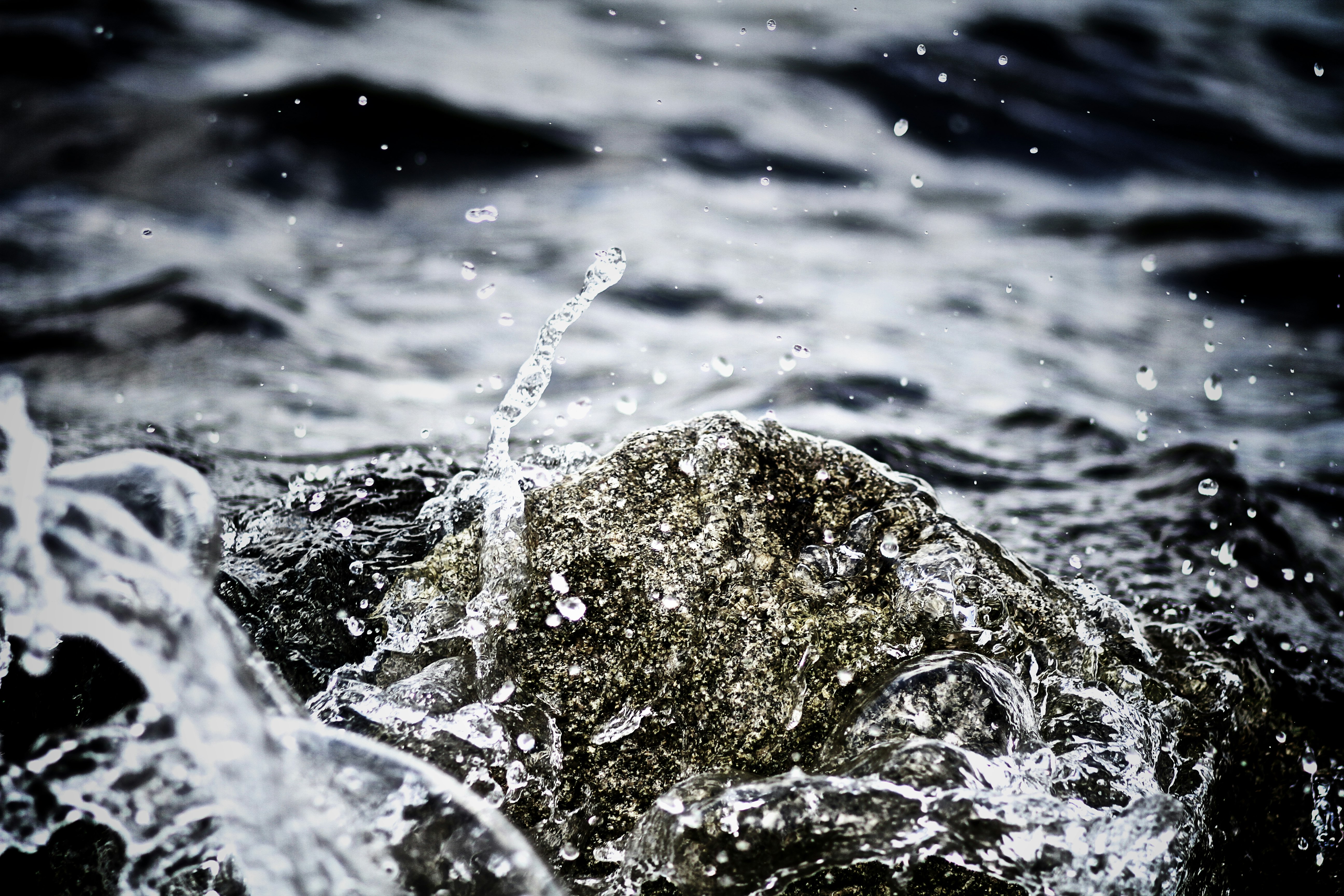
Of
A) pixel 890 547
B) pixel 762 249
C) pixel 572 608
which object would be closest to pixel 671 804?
pixel 572 608

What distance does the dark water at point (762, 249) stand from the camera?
12.4 feet

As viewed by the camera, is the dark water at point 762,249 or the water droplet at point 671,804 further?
the dark water at point 762,249

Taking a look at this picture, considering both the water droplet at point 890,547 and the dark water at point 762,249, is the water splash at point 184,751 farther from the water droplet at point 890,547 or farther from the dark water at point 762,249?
the dark water at point 762,249

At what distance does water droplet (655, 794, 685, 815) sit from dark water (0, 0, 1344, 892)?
1.46 metres

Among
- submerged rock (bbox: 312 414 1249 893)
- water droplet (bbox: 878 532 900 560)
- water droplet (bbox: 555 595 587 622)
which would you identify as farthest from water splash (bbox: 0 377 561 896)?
water droplet (bbox: 878 532 900 560)

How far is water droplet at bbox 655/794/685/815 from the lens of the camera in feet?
5.96

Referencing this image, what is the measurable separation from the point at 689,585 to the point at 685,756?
34cm

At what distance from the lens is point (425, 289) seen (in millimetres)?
5090

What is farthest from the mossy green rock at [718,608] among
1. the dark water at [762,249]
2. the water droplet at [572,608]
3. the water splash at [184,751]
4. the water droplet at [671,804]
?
the dark water at [762,249]

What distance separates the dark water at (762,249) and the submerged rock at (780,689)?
2.25 ft

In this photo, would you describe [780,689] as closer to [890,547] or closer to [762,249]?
[890,547]

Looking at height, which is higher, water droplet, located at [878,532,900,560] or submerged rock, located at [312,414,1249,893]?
water droplet, located at [878,532,900,560]

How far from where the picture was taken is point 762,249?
557cm

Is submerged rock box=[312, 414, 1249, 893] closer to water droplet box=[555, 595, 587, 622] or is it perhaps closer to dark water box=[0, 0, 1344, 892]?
water droplet box=[555, 595, 587, 622]
